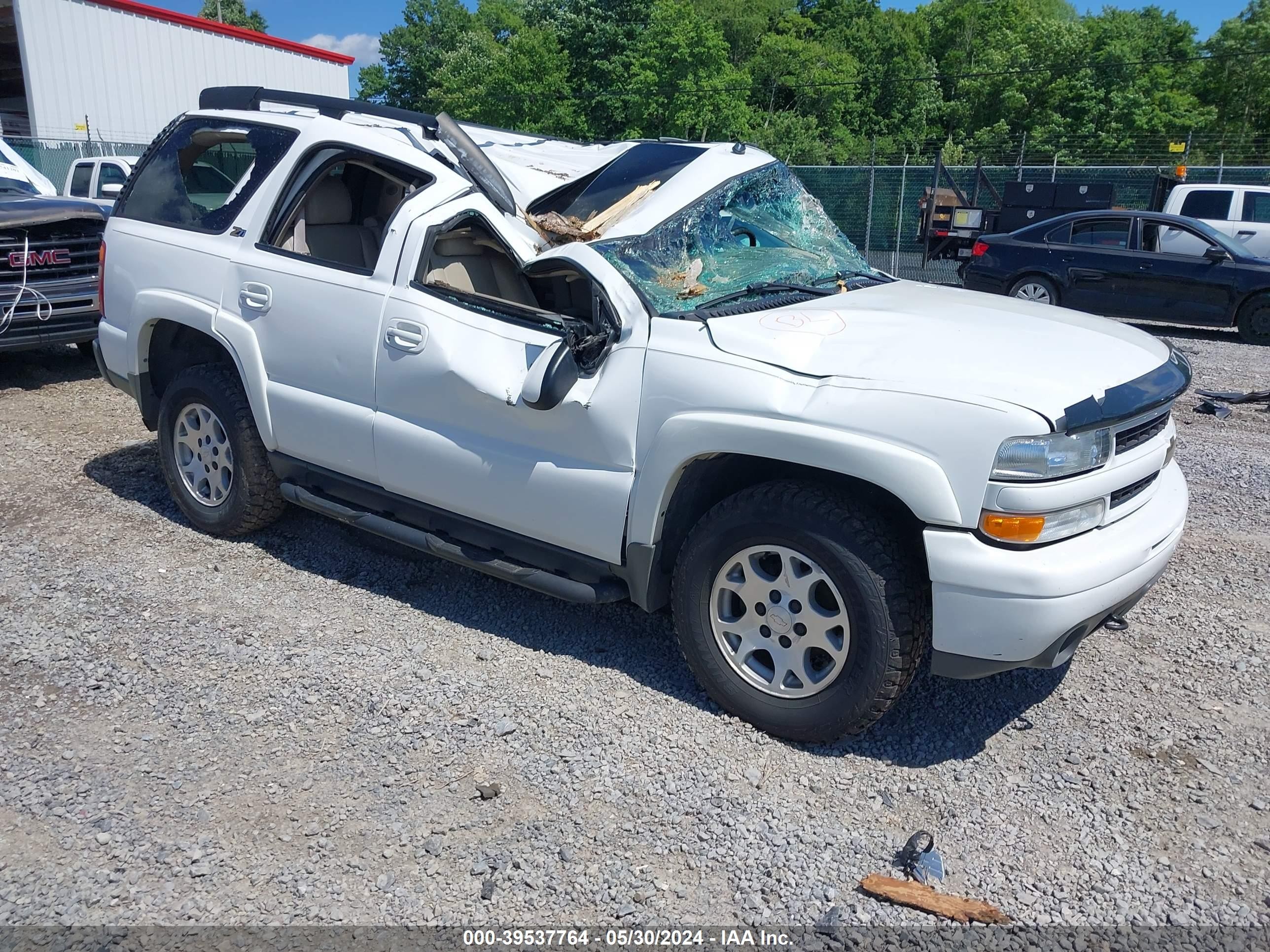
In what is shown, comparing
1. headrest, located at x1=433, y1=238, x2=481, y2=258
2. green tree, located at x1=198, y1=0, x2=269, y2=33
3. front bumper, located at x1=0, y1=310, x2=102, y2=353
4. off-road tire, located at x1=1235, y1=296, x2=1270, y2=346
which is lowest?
off-road tire, located at x1=1235, y1=296, x2=1270, y2=346

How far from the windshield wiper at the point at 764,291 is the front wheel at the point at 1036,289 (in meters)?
9.85

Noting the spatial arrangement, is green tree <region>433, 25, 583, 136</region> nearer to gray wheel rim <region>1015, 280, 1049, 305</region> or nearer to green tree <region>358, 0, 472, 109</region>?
green tree <region>358, 0, 472, 109</region>

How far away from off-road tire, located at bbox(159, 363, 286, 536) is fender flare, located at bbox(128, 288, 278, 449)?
74 millimetres

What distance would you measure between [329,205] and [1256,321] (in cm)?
1112

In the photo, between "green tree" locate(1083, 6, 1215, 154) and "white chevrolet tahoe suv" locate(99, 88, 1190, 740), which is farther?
"green tree" locate(1083, 6, 1215, 154)

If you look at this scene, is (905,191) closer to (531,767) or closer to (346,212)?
(346,212)

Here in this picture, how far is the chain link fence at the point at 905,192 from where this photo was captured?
799 inches

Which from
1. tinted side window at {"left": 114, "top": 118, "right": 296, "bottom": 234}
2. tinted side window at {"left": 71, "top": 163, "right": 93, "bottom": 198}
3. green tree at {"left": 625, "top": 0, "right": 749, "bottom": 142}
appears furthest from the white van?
green tree at {"left": 625, "top": 0, "right": 749, "bottom": 142}

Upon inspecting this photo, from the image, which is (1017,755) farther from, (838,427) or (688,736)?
(838,427)

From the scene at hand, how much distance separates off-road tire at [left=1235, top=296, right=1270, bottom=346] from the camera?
12.0 metres

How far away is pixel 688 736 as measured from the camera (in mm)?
3637

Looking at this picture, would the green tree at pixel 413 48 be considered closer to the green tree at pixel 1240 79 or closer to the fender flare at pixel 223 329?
the green tree at pixel 1240 79

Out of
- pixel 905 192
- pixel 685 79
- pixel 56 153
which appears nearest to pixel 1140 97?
pixel 685 79

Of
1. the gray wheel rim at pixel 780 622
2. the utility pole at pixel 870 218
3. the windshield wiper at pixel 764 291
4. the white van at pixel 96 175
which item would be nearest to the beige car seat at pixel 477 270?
the windshield wiper at pixel 764 291
